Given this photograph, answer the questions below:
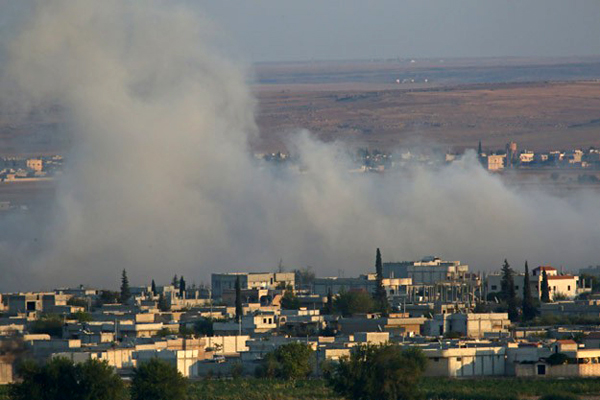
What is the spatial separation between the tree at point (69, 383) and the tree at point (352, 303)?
20.6 meters

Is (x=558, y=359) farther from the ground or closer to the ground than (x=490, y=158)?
closer to the ground

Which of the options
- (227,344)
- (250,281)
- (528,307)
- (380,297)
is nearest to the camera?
(227,344)

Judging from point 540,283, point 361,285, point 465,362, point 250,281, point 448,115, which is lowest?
point 465,362

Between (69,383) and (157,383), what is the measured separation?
152 centimetres

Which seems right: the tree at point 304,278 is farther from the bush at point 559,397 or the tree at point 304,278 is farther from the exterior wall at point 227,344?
the bush at point 559,397

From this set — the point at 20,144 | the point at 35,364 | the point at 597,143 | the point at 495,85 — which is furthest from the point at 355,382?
the point at 495,85

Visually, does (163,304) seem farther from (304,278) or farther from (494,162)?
(494,162)

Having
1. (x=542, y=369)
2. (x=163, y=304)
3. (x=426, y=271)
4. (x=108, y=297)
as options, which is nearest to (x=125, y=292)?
(x=108, y=297)

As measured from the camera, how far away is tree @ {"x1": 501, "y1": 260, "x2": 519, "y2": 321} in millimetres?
61094

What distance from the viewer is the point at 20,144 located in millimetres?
107312

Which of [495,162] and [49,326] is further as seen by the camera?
[495,162]

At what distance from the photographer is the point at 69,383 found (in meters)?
41.3

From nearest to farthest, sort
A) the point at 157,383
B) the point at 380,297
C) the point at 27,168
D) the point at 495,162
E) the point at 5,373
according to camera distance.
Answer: the point at 157,383 → the point at 5,373 → the point at 380,297 → the point at 27,168 → the point at 495,162

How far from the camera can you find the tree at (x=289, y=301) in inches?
2603
